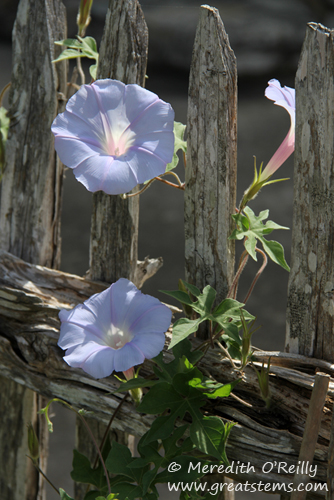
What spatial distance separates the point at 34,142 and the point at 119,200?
30 cm

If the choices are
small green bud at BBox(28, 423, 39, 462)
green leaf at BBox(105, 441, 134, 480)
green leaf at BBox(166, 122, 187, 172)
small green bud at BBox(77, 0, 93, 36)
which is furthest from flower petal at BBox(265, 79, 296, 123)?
small green bud at BBox(28, 423, 39, 462)

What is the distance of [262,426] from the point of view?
101 cm

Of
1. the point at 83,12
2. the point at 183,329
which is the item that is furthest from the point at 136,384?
the point at 83,12

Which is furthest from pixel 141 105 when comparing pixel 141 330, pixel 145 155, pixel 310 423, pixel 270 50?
pixel 270 50

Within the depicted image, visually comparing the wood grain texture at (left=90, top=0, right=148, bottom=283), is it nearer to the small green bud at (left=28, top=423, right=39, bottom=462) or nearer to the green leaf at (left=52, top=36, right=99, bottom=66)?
the green leaf at (left=52, top=36, right=99, bottom=66)

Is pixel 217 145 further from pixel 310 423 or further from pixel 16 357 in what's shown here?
pixel 16 357

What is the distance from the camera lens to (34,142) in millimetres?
1255

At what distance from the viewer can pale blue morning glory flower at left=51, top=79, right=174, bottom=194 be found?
87 centimetres

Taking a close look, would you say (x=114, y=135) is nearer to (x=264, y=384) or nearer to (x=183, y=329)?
(x=183, y=329)

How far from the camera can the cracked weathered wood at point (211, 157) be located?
3.13ft

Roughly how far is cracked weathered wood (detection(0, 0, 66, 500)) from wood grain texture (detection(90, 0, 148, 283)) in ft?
0.55

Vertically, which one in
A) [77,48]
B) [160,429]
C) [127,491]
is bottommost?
[127,491]

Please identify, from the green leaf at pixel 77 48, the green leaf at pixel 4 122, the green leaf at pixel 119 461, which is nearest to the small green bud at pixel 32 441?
the green leaf at pixel 119 461

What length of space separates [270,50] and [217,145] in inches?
120
